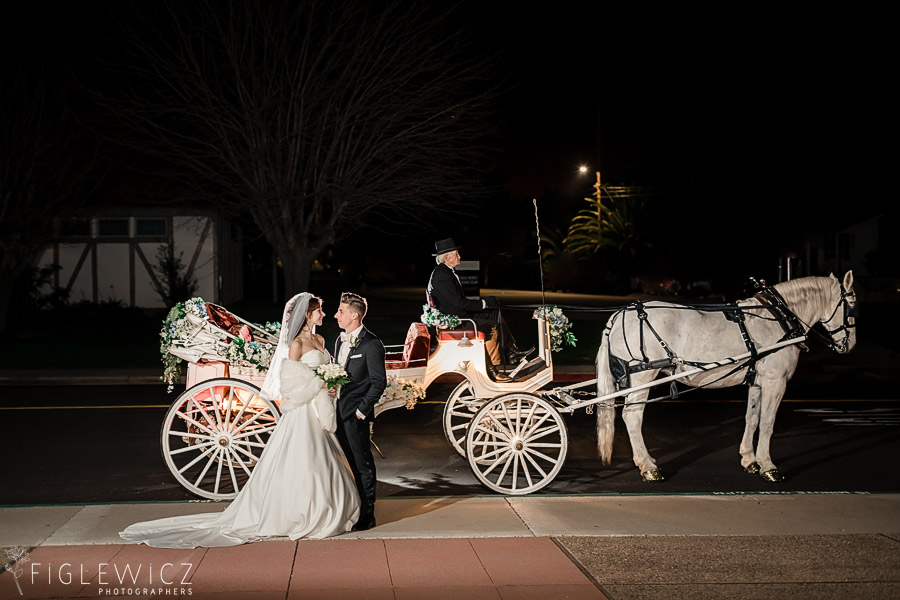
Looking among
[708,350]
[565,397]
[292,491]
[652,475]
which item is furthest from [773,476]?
[292,491]

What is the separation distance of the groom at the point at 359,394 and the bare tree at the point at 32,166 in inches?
887

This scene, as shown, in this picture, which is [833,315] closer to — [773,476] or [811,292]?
[811,292]

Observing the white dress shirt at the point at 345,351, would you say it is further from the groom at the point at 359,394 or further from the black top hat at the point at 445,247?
the black top hat at the point at 445,247

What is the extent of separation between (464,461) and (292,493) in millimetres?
3669

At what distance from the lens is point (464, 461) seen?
1013 cm

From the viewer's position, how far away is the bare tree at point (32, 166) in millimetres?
26953

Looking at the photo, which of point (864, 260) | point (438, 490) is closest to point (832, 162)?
point (864, 260)

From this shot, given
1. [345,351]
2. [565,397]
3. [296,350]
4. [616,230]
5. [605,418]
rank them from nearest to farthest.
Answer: [296,350]
[345,351]
[565,397]
[605,418]
[616,230]

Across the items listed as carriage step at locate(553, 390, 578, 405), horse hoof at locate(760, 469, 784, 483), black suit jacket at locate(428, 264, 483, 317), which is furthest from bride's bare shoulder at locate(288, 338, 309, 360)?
horse hoof at locate(760, 469, 784, 483)

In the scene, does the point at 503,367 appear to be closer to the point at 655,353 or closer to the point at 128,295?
the point at 655,353

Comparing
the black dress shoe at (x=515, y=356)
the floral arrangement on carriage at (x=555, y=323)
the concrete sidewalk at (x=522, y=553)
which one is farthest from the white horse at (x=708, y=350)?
the concrete sidewalk at (x=522, y=553)

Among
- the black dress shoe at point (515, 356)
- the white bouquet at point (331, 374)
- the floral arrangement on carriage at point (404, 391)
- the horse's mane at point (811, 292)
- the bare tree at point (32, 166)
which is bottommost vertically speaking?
the floral arrangement on carriage at point (404, 391)

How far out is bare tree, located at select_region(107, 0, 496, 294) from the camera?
2428 cm

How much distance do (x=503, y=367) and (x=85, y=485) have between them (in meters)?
4.27
